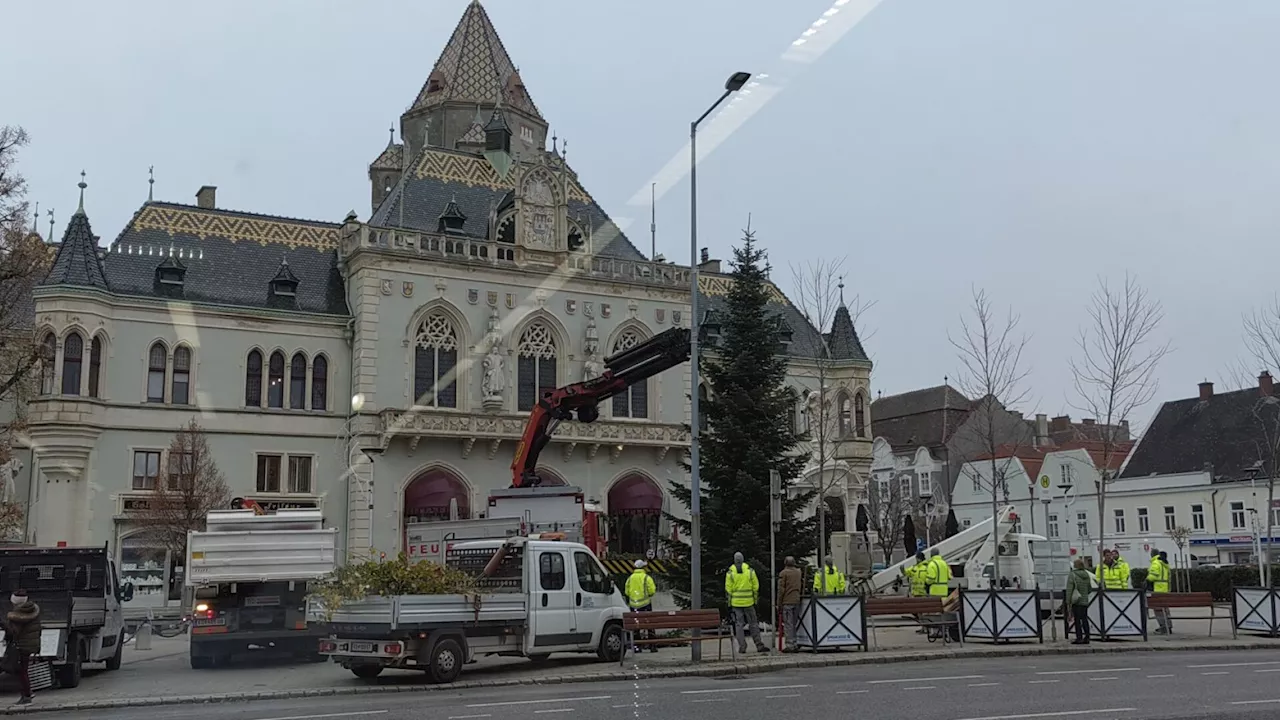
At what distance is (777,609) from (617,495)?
21.4 m

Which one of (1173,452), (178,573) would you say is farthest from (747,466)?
(1173,452)

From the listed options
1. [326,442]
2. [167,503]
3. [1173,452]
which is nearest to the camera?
[167,503]

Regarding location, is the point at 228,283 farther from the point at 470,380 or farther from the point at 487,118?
the point at 487,118

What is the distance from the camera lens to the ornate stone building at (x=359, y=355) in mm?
37219

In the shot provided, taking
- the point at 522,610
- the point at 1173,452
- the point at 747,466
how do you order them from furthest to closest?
the point at 1173,452
the point at 747,466
the point at 522,610

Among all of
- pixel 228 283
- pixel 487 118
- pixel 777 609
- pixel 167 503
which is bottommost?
pixel 777 609

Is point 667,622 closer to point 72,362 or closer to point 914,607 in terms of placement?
point 914,607

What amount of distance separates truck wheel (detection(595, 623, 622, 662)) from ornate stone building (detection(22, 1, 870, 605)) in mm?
19458

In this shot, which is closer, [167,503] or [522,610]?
[522,610]

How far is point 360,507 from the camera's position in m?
39.8

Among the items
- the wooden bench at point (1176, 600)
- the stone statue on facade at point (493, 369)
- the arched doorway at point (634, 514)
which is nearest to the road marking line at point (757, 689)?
the wooden bench at point (1176, 600)

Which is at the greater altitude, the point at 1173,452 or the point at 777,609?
the point at 1173,452

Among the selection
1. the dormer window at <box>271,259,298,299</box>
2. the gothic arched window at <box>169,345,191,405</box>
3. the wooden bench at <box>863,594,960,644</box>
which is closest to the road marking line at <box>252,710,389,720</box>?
the wooden bench at <box>863,594,960,644</box>

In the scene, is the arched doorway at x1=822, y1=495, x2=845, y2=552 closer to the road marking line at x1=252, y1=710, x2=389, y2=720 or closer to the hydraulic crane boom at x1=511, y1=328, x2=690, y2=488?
the hydraulic crane boom at x1=511, y1=328, x2=690, y2=488
